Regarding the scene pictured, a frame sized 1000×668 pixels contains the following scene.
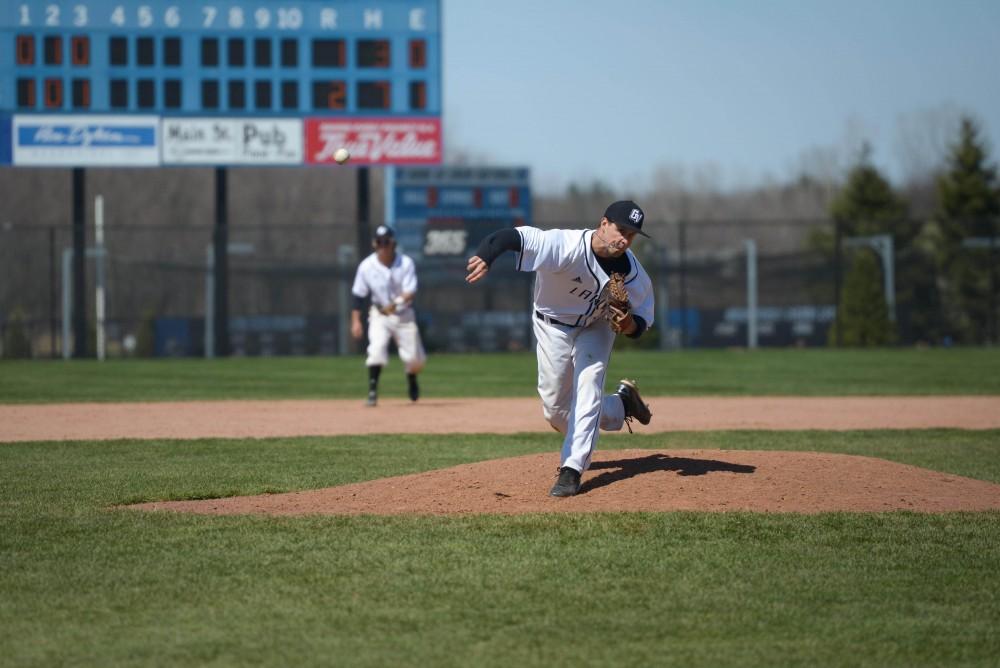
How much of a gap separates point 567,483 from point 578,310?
3.13ft

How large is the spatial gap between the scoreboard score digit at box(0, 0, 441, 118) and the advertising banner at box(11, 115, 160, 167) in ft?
0.80

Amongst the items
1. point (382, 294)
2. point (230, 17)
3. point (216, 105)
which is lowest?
point (382, 294)

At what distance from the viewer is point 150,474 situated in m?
8.12

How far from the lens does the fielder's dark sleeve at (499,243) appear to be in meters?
6.27

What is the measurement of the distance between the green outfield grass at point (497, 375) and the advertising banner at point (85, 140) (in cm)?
443

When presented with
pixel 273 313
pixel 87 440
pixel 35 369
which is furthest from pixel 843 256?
pixel 87 440

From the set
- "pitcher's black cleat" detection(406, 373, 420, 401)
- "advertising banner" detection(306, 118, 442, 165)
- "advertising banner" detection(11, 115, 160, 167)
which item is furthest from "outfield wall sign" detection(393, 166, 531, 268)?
"pitcher's black cleat" detection(406, 373, 420, 401)

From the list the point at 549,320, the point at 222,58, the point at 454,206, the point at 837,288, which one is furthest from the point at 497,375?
the point at 549,320

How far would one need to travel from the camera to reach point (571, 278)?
6688mm

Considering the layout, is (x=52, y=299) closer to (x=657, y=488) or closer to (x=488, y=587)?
(x=657, y=488)

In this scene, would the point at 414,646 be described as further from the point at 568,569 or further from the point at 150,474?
the point at 150,474

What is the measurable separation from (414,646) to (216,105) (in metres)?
23.7

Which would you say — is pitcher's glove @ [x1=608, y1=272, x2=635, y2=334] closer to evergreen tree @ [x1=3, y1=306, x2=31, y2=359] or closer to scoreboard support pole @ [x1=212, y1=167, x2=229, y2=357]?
scoreboard support pole @ [x1=212, y1=167, x2=229, y2=357]

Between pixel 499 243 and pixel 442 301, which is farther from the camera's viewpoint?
pixel 442 301
